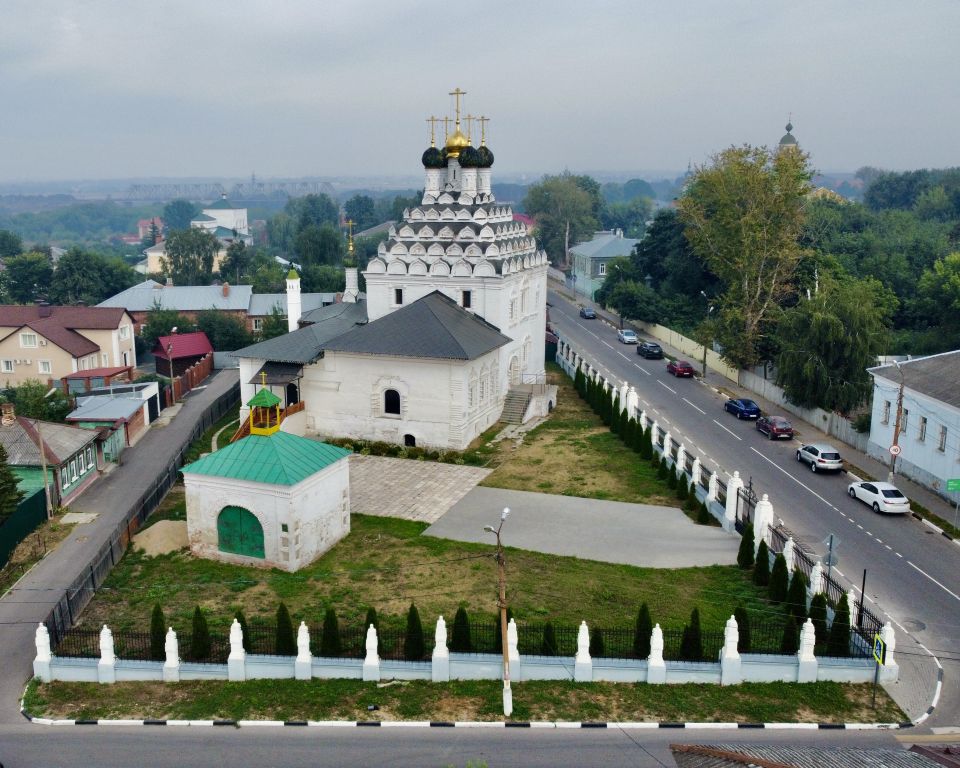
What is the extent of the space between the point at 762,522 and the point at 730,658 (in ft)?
21.3

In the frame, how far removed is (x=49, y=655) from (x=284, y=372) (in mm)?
19456

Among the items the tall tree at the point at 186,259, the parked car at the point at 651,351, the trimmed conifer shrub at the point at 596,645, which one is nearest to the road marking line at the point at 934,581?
the trimmed conifer shrub at the point at 596,645

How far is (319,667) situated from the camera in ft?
60.7

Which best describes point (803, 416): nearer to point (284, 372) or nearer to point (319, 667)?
point (284, 372)

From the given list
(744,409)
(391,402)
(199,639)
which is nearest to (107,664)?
(199,639)

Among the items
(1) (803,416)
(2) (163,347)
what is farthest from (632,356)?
(2) (163,347)

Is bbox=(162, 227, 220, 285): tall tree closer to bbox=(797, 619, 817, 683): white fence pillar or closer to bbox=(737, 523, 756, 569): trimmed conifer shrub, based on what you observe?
bbox=(737, 523, 756, 569): trimmed conifer shrub

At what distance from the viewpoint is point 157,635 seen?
19.0 metres

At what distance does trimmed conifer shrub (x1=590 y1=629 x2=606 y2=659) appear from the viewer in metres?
18.7

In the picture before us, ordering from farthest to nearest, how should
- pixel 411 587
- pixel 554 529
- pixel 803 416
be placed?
pixel 803 416
pixel 554 529
pixel 411 587

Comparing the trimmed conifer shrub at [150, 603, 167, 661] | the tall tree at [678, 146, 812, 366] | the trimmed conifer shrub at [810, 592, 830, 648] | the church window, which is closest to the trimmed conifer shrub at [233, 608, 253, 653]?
the trimmed conifer shrub at [150, 603, 167, 661]

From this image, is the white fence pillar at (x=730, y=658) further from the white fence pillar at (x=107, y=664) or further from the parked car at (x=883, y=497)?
the white fence pillar at (x=107, y=664)

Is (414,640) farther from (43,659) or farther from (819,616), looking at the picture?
(819,616)

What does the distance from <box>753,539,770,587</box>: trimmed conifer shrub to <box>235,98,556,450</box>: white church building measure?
14486 millimetres
